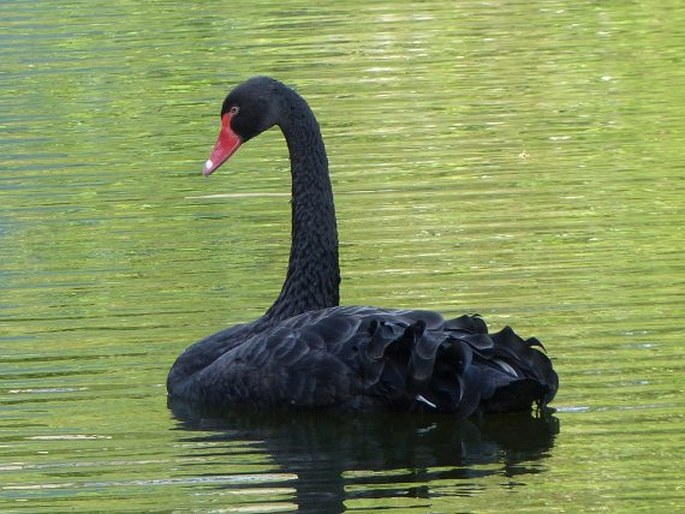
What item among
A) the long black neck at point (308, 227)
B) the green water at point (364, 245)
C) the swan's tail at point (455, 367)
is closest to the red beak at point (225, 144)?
the long black neck at point (308, 227)

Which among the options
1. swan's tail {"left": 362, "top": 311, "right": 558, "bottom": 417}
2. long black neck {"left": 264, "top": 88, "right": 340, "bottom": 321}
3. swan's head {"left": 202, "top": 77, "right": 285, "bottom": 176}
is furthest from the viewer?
swan's head {"left": 202, "top": 77, "right": 285, "bottom": 176}

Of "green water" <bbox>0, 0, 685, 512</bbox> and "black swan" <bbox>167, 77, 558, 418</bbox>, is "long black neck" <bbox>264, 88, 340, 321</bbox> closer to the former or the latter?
"black swan" <bbox>167, 77, 558, 418</bbox>

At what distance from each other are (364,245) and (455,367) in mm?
3474

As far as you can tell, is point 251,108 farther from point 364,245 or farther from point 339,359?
point 364,245

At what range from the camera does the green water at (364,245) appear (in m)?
7.49

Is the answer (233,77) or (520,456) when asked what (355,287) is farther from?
(233,77)

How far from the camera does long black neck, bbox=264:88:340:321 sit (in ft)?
29.9

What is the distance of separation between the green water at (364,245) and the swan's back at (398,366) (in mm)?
137

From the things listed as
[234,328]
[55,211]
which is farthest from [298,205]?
[55,211]

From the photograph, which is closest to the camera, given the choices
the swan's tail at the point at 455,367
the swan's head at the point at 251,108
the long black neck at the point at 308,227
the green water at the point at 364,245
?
the green water at the point at 364,245

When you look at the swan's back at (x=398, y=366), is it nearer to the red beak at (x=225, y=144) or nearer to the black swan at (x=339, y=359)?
the black swan at (x=339, y=359)

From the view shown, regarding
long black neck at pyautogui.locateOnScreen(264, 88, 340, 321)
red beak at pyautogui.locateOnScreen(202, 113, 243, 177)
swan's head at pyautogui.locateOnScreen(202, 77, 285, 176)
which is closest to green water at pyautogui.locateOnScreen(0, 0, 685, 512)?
long black neck at pyautogui.locateOnScreen(264, 88, 340, 321)

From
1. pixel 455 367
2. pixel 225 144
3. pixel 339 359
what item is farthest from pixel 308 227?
pixel 455 367

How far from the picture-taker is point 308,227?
9.20 m
